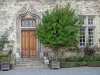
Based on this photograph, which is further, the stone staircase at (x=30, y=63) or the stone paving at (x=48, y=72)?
the stone staircase at (x=30, y=63)

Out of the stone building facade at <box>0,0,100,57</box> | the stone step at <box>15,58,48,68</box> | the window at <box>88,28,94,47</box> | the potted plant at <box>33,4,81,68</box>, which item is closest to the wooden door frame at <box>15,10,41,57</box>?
the stone building facade at <box>0,0,100,57</box>

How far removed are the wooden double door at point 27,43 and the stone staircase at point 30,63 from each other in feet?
2.01

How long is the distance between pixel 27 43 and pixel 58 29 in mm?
2823

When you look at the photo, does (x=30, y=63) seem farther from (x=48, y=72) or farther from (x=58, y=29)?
(x=58, y=29)

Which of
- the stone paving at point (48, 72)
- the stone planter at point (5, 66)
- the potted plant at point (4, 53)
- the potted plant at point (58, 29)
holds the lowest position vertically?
the stone paving at point (48, 72)

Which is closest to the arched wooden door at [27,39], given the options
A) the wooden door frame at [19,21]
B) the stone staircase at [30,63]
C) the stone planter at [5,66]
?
the wooden door frame at [19,21]

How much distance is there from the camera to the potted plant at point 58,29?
15.8 meters

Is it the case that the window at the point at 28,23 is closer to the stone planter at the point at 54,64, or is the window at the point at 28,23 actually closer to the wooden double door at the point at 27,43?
the wooden double door at the point at 27,43

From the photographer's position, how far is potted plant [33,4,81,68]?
15.8 metres

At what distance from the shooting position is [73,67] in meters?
16.2

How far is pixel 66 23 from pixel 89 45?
3134mm

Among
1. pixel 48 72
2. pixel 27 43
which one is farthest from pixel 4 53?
pixel 48 72

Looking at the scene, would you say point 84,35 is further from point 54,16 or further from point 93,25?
point 54,16

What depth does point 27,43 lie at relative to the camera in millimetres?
17656
